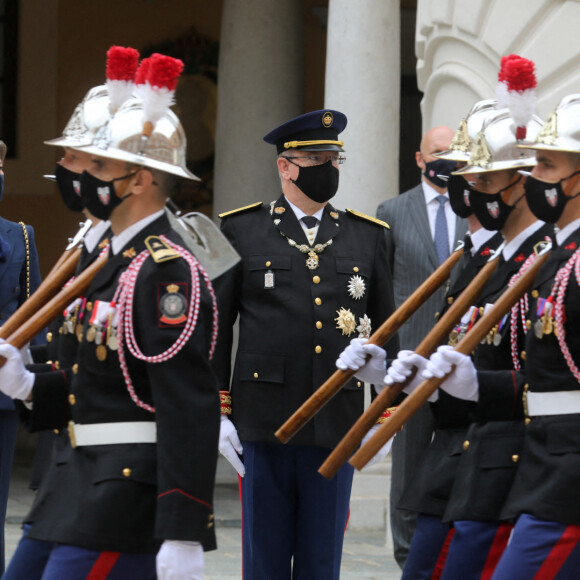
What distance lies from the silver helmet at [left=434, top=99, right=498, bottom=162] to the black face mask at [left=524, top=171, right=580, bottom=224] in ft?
2.14

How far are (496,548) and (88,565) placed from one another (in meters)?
1.31

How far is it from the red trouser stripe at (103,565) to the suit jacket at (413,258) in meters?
3.42

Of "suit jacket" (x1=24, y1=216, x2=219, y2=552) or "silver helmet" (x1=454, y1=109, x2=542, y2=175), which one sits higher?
"silver helmet" (x1=454, y1=109, x2=542, y2=175)

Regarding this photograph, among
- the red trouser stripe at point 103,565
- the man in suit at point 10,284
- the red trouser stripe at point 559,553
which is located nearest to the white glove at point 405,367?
the red trouser stripe at point 559,553

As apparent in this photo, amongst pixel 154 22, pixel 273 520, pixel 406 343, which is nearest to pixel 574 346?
pixel 273 520

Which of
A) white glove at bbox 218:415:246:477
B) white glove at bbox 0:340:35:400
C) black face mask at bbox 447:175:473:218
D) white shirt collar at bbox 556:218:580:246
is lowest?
white glove at bbox 218:415:246:477

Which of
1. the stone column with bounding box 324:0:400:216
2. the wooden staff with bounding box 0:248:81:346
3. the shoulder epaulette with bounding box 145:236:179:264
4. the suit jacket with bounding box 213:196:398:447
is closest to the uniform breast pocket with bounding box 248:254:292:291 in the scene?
the suit jacket with bounding box 213:196:398:447

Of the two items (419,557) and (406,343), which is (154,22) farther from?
(419,557)

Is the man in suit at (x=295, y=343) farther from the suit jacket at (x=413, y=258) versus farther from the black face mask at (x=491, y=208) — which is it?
the suit jacket at (x=413, y=258)

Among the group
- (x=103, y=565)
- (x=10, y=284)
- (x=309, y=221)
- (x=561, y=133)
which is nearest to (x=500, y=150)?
(x=561, y=133)

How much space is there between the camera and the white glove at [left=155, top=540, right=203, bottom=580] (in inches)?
146

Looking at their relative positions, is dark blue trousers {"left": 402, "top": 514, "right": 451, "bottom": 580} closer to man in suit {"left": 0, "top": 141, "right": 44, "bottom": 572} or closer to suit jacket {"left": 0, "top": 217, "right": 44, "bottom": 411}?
man in suit {"left": 0, "top": 141, "right": 44, "bottom": 572}

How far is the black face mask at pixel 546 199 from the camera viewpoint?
4348mm

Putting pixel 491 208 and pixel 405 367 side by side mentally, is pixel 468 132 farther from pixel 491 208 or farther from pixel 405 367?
pixel 405 367
